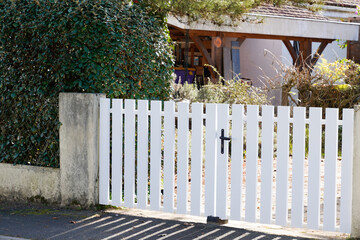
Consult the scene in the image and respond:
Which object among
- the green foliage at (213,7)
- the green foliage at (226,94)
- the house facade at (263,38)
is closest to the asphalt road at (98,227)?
the green foliage at (213,7)

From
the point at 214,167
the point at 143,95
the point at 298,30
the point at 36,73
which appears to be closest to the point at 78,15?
the point at 36,73

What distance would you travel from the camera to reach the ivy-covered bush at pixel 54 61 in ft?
19.9

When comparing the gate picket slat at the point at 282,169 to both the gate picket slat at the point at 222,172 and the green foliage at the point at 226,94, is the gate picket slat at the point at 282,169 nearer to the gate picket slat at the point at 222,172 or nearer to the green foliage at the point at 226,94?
the gate picket slat at the point at 222,172

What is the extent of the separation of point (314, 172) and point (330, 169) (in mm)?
150

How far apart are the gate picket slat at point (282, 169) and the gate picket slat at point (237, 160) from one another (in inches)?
14.2

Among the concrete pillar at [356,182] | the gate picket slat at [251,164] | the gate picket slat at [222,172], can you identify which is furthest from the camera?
the gate picket slat at [222,172]

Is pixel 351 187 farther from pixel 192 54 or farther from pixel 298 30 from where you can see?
pixel 192 54

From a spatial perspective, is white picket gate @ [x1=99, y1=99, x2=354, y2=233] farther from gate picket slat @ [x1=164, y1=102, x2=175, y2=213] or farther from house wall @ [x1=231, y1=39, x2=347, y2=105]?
house wall @ [x1=231, y1=39, x2=347, y2=105]

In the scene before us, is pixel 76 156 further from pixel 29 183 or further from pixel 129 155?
pixel 29 183

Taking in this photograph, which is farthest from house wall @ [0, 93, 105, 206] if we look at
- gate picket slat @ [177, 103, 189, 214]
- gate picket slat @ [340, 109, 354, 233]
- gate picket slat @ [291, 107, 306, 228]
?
gate picket slat @ [340, 109, 354, 233]

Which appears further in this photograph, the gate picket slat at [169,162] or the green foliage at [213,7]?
the green foliage at [213,7]

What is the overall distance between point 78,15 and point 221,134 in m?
2.07

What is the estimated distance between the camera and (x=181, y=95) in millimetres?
12562

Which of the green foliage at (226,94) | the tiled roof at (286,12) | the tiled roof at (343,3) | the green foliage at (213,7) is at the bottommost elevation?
the green foliage at (226,94)
